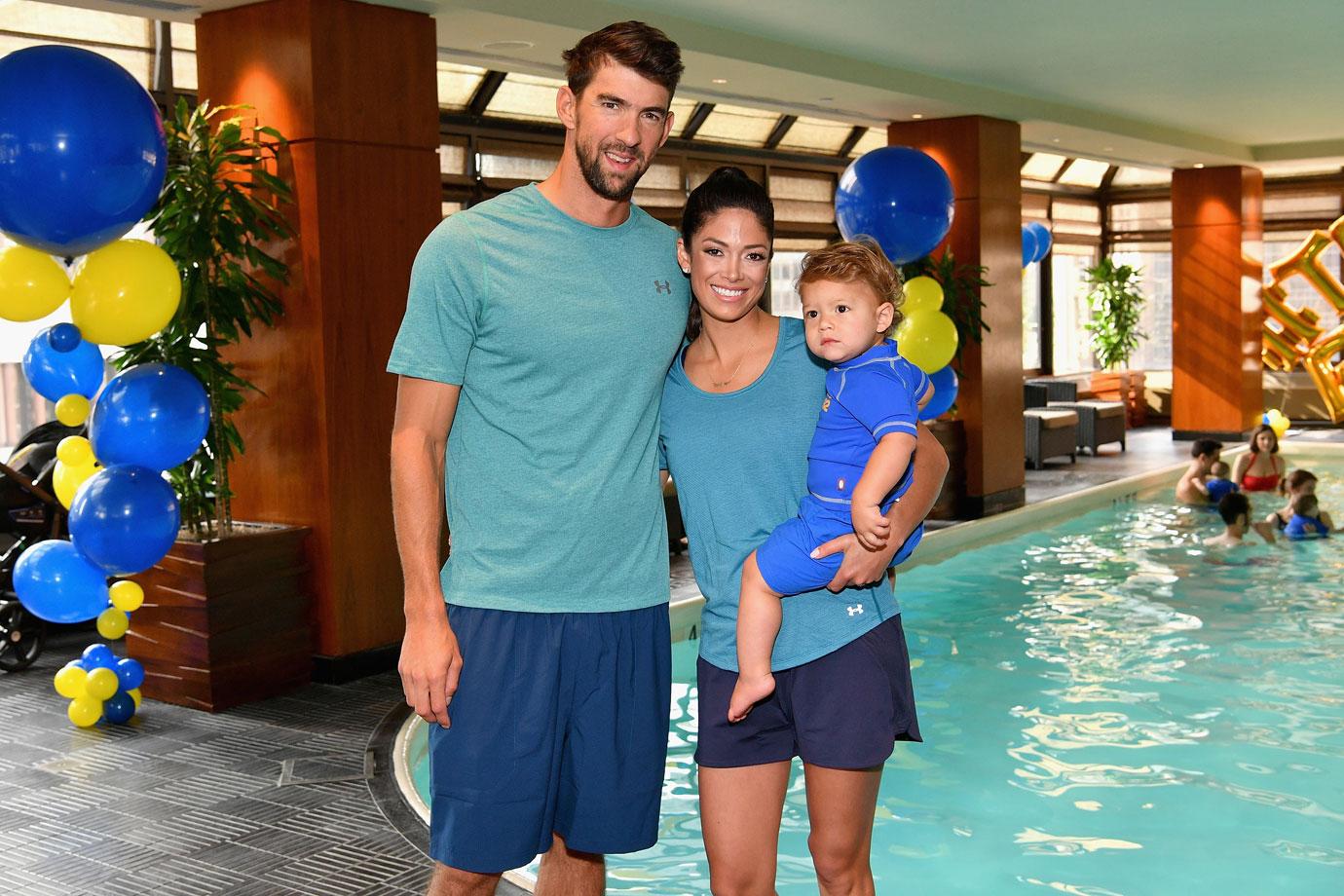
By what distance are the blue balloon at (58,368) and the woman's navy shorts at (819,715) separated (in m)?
3.49

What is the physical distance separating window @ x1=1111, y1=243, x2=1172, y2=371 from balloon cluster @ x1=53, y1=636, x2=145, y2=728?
15.1 meters

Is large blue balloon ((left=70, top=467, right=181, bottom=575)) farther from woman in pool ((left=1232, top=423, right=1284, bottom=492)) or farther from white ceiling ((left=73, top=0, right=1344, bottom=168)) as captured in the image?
woman in pool ((left=1232, top=423, right=1284, bottom=492))

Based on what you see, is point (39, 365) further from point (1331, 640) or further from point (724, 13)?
point (1331, 640)

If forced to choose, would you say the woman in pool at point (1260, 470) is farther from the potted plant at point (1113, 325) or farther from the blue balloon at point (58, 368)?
the blue balloon at point (58, 368)

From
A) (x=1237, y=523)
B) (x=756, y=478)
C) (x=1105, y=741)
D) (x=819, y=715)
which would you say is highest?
(x=756, y=478)

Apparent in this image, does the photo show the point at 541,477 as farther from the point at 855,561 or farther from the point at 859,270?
the point at 859,270

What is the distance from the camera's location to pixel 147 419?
4473 mm

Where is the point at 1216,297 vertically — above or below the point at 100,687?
above

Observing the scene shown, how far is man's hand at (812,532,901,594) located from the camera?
6.93ft

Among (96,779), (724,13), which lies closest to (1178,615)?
(724,13)

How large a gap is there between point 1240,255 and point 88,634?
12.5 metres

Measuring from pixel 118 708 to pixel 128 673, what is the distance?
0.44ft

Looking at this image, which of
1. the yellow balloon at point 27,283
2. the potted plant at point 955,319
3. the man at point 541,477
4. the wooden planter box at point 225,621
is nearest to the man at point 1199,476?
the potted plant at point 955,319

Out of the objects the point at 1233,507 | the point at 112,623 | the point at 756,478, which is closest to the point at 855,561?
the point at 756,478
